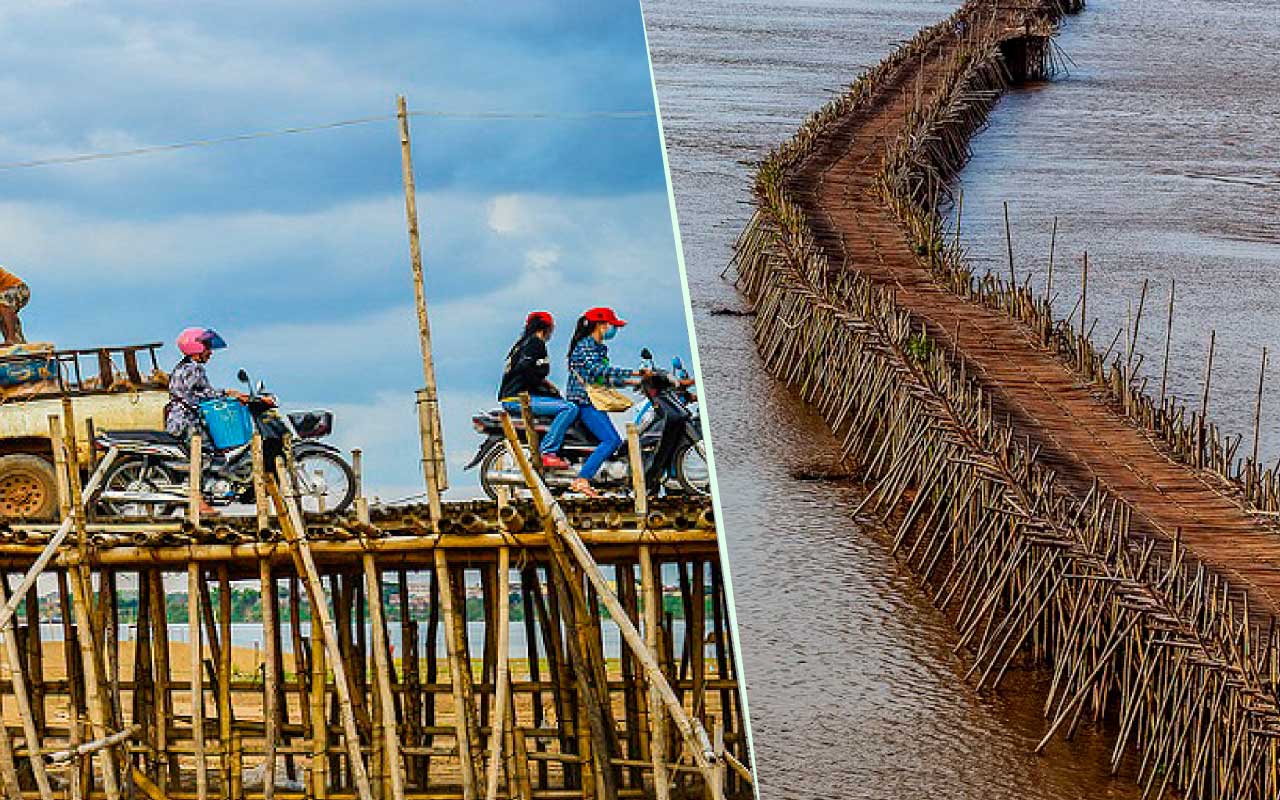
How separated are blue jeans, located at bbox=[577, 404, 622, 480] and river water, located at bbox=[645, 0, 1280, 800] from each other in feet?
0.42

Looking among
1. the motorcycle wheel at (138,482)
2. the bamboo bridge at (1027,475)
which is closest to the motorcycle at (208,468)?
the motorcycle wheel at (138,482)

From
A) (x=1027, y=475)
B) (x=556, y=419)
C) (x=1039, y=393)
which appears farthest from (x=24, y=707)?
(x=1039, y=393)

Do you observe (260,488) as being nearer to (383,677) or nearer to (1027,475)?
(383,677)

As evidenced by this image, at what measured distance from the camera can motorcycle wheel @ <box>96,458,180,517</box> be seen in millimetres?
2529

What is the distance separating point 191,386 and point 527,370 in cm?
37

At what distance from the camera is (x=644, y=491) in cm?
218

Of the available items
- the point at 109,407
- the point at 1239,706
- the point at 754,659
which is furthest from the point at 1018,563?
the point at 109,407

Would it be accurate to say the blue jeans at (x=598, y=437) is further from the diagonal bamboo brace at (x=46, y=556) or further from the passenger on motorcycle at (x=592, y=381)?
the diagonal bamboo brace at (x=46, y=556)

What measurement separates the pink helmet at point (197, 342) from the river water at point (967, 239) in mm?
550

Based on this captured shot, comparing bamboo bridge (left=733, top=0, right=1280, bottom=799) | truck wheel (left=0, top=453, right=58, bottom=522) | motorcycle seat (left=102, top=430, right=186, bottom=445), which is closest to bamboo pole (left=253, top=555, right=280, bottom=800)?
motorcycle seat (left=102, top=430, right=186, bottom=445)

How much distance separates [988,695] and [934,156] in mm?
1829

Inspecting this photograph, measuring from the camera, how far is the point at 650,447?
2406mm

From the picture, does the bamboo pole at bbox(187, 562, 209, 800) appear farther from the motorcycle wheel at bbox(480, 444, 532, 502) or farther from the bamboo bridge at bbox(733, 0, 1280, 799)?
the bamboo bridge at bbox(733, 0, 1280, 799)

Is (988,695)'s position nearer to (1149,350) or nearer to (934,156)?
(1149,350)
